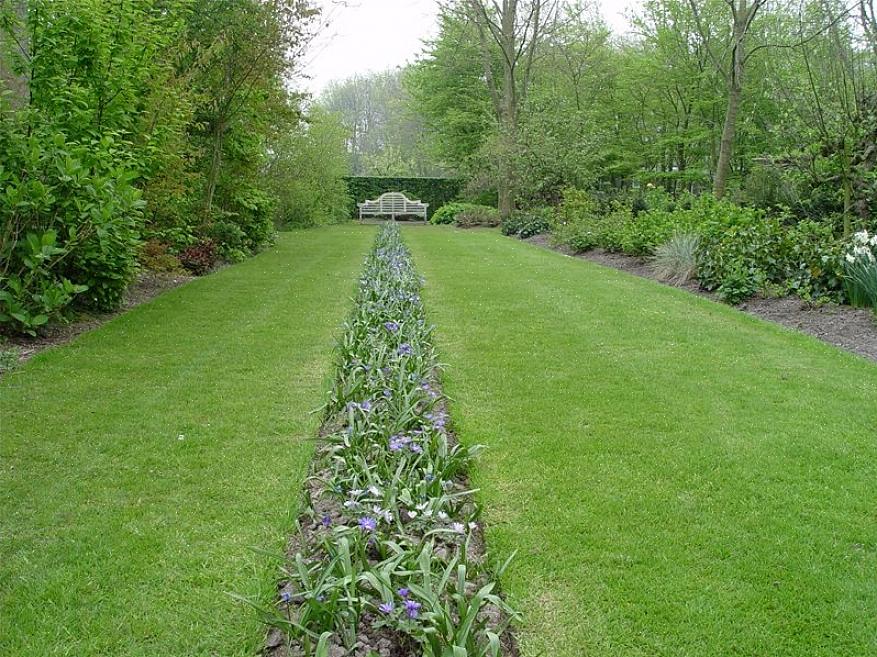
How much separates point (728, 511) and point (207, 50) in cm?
880

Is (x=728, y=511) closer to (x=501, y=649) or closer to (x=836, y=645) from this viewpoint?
(x=836, y=645)

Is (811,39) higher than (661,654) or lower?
higher

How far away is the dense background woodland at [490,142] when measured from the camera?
522cm

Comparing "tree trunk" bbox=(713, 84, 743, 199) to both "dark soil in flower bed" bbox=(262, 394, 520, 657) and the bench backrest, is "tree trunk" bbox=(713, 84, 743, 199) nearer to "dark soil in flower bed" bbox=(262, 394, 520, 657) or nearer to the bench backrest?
"dark soil in flower bed" bbox=(262, 394, 520, 657)

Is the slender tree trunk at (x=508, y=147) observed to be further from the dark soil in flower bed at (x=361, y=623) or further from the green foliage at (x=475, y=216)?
the dark soil in flower bed at (x=361, y=623)

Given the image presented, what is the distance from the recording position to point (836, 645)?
1923mm

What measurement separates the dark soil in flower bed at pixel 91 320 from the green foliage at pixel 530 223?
9226mm

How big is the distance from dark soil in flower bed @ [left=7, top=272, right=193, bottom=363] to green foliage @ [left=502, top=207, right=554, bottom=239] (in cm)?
923

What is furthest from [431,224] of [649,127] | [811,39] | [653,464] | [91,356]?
[653,464]

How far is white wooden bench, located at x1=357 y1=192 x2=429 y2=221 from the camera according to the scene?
81.9 feet

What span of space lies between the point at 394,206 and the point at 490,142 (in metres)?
6.75

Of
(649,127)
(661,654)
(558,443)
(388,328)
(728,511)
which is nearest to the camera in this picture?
(661,654)

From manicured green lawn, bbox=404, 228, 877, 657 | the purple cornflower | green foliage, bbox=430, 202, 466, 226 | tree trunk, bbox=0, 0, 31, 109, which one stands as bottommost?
manicured green lawn, bbox=404, 228, 877, 657

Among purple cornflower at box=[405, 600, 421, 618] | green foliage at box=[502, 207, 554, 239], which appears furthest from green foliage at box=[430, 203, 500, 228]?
purple cornflower at box=[405, 600, 421, 618]
